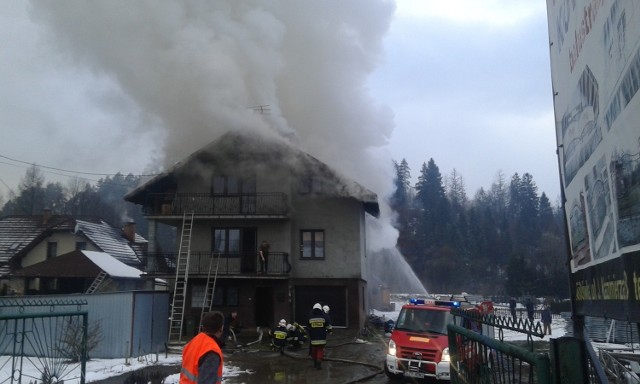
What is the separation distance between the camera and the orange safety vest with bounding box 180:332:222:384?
15.3 feet

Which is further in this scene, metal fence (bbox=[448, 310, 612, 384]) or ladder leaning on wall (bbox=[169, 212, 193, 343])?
ladder leaning on wall (bbox=[169, 212, 193, 343])

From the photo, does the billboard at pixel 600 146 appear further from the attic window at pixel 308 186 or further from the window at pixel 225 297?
the window at pixel 225 297

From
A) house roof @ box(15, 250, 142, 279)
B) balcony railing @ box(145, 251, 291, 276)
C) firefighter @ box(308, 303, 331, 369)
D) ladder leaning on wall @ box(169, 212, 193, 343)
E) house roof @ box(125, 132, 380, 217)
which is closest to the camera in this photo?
firefighter @ box(308, 303, 331, 369)

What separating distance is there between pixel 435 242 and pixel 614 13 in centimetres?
7885

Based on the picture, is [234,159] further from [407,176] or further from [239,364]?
[407,176]

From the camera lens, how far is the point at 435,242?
80000 mm

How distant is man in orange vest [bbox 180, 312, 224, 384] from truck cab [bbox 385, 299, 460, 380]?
7378mm

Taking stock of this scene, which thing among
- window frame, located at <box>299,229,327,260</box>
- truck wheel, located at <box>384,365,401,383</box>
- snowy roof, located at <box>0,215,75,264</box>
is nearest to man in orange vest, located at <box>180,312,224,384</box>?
truck wheel, located at <box>384,365,401,383</box>

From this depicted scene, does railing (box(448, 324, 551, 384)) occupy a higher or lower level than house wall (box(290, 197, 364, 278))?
lower

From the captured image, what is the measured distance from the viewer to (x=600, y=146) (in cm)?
352

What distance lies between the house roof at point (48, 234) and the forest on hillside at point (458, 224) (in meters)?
12.6

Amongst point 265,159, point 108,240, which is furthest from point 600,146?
point 108,240

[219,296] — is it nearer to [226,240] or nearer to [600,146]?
[226,240]

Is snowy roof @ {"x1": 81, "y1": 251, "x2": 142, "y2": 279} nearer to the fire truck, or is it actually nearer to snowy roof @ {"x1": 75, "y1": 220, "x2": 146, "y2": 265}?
snowy roof @ {"x1": 75, "y1": 220, "x2": 146, "y2": 265}
